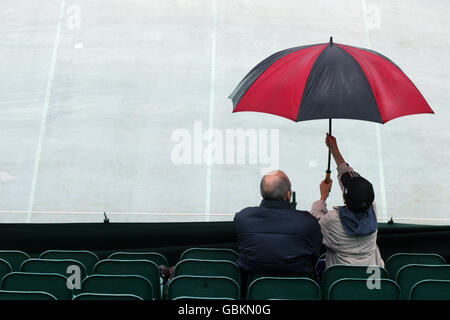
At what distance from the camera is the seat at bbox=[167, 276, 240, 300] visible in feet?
10.7

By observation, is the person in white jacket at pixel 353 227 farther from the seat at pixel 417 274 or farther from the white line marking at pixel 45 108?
the white line marking at pixel 45 108

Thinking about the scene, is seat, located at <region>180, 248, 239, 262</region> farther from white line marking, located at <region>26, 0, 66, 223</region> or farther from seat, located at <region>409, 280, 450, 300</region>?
white line marking, located at <region>26, 0, 66, 223</region>

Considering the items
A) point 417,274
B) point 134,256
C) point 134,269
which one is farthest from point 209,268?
point 417,274

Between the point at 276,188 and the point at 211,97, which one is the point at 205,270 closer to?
the point at 276,188

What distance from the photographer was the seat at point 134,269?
3.76 meters

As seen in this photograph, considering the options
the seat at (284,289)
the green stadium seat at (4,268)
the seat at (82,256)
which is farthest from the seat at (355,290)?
the green stadium seat at (4,268)

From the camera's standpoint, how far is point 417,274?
3725 mm

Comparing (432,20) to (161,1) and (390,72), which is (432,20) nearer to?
(161,1)

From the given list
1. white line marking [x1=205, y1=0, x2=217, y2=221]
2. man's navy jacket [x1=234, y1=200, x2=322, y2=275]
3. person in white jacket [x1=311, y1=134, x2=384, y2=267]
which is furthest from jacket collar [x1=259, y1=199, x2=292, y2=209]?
white line marking [x1=205, y1=0, x2=217, y2=221]

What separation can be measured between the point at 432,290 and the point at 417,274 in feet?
1.67

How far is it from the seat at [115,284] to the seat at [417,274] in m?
1.74

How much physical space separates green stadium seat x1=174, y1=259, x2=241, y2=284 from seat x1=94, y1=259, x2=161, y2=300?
17 cm

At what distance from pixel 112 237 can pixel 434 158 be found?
6519 mm
